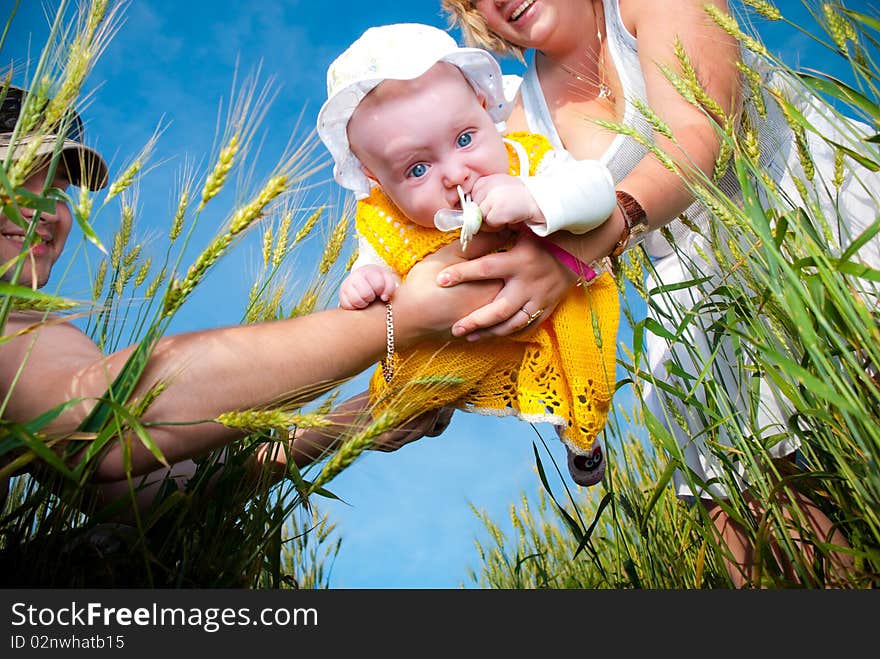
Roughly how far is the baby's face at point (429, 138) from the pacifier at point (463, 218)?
0.15 feet

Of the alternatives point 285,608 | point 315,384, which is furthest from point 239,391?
point 285,608

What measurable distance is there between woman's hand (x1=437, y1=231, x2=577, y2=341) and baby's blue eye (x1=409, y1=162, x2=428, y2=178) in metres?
0.21

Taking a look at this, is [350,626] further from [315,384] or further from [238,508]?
[238,508]

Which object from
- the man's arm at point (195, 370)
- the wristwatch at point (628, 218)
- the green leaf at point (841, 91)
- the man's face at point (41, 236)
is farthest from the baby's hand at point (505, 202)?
the man's face at point (41, 236)

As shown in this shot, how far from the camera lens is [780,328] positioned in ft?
4.06

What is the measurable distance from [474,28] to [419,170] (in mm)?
933

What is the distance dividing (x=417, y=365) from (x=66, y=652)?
0.95m

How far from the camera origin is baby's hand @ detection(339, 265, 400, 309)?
149 cm

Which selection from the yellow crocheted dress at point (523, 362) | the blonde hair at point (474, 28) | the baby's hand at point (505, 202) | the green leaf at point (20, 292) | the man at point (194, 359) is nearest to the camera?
the green leaf at point (20, 292)

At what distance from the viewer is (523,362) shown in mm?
1711

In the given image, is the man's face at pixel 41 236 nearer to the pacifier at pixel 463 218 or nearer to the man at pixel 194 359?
the man at pixel 194 359

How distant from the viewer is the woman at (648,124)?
1534 mm

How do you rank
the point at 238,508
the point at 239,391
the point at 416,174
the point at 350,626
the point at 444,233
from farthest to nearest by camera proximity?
the point at 444,233 → the point at 416,174 → the point at 238,508 → the point at 239,391 → the point at 350,626

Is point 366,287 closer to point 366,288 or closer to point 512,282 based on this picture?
point 366,288
